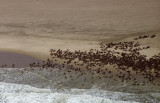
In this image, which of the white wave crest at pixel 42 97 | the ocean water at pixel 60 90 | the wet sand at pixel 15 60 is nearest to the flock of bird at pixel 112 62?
the wet sand at pixel 15 60

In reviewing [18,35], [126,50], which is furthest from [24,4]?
[126,50]

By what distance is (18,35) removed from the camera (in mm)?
32438

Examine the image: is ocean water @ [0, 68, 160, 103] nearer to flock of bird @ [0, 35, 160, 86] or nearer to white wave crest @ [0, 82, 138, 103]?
white wave crest @ [0, 82, 138, 103]

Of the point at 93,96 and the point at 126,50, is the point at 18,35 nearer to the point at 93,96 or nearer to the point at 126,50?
the point at 126,50

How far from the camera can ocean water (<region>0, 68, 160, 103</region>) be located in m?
14.5

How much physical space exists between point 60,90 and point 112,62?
6008mm

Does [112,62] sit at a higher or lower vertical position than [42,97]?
higher

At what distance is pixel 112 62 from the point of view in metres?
21.0

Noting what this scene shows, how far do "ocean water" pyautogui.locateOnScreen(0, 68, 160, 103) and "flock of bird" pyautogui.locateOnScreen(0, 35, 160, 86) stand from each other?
958 mm

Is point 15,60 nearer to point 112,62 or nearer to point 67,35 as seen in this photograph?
point 112,62

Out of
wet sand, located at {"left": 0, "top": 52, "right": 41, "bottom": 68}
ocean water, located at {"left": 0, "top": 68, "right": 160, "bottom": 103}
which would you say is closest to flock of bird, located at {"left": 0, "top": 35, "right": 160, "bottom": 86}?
wet sand, located at {"left": 0, "top": 52, "right": 41, "bottom": 68}

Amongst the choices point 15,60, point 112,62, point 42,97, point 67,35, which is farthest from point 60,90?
point 67,35

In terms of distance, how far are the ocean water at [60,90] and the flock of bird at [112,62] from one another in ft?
3.14

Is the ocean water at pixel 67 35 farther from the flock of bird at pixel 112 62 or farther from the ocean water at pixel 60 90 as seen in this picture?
the flock of bird at pixel 112 62
